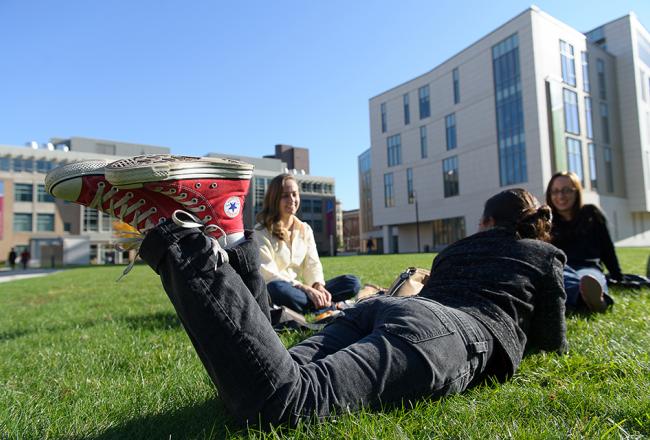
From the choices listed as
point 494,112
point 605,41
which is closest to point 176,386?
point 494,112

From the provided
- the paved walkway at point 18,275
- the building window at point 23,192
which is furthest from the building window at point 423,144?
the building window at point 23,192

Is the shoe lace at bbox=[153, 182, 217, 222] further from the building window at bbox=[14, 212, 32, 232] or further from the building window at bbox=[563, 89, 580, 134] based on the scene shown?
the building window at bbox=[14, 212, 32, 232]

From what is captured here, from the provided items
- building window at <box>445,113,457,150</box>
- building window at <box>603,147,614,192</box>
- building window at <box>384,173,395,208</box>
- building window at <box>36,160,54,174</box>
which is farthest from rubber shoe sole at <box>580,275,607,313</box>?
building window at <box>36,160,54,174</box>

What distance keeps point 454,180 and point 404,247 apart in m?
10.7

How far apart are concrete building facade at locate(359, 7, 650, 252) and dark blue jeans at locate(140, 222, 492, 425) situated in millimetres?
36879

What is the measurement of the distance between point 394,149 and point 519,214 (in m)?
48.5

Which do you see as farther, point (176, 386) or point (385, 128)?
point (385, 128)

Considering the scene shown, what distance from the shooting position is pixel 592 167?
37.7 metres

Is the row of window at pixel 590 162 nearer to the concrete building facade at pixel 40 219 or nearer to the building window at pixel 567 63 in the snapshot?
the building window at pixel 567 63

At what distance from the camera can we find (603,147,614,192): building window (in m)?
39.3

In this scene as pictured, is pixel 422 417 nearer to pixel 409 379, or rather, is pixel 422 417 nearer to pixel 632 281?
pixel 409 379

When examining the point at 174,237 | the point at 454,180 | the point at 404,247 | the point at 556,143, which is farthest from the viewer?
the point at 404,247

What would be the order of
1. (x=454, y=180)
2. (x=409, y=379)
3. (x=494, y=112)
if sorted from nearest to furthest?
(x=409, y=379) < (x=494, y=112) < (x=454, y=180)

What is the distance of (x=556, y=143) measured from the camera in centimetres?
3497
